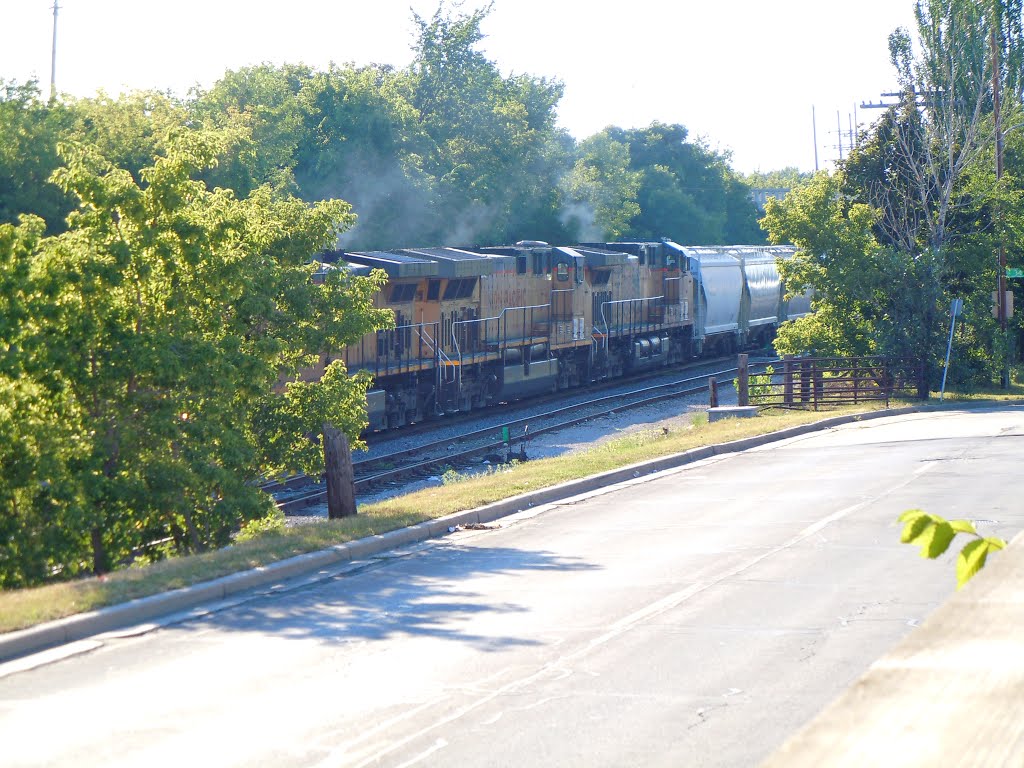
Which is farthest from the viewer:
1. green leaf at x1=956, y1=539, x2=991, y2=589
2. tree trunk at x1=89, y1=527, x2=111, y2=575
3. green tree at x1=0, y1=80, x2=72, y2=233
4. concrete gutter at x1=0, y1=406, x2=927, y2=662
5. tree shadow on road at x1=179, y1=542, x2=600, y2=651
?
green tree at x1=0, y1=80, x2=72, y2=233

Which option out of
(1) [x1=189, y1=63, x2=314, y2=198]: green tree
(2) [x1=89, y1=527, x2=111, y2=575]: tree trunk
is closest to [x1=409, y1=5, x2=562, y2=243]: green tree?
(1) [x1=189, y1=63, x2=314, y2=198]: green tree

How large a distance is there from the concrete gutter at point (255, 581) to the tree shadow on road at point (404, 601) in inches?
9.0

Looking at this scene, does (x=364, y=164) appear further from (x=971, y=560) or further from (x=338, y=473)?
(x=971, y=560)

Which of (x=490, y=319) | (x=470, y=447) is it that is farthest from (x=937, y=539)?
(x=490, y=319)

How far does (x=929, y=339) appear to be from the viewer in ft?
102

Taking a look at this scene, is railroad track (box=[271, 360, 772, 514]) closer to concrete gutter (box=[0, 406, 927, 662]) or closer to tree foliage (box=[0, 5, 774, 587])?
tree foliage (box=[0, 5, 774, 587])

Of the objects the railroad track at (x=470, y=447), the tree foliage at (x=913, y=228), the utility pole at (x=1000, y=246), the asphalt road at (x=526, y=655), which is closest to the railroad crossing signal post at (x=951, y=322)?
the tree foliage at (x=913, y=228)

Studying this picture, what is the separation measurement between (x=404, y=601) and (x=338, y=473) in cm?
544

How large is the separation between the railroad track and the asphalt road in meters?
7.01

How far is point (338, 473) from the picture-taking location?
15508mm

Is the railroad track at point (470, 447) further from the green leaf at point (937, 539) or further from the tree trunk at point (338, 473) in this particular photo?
the green leaf at point (937, 539)

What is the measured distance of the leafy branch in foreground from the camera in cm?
200

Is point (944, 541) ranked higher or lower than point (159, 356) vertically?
lower

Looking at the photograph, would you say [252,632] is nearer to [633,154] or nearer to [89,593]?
[89,593]
